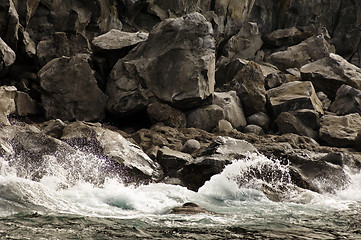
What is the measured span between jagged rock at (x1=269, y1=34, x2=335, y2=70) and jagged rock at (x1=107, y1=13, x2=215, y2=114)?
33.5 feet

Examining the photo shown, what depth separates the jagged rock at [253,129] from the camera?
14809 mm

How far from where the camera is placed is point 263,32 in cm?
3014

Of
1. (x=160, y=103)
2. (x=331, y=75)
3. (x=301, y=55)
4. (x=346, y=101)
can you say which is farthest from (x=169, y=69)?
(x=301, y=55)

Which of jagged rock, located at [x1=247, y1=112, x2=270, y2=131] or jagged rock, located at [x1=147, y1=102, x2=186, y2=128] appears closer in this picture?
jagged rock, located at [x1=147, y1=102, x2=186, y2=128]

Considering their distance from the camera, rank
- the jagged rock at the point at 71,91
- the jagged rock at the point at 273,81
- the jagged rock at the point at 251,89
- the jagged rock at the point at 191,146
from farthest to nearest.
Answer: the jagged rock at the point at 273,81
the jagged rock at the point at 251,89
the jagged rock at the point at 71,91
the jagged rock at the point at 191,146

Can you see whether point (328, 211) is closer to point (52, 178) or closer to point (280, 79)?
point (52, 178)

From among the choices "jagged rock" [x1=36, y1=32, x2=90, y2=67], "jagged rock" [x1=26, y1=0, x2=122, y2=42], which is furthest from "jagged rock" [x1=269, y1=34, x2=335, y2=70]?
"jagged rock" [x1=36, y1=32, x2=90, y2=67]

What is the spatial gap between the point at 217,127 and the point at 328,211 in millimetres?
6328

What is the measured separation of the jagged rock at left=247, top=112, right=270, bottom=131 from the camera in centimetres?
1544

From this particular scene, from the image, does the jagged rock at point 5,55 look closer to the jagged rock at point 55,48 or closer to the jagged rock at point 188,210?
the jagged rock at point 55,48

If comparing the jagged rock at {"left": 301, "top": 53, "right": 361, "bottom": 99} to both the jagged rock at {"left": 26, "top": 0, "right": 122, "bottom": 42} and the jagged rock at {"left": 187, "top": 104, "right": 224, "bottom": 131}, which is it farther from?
the jagged rock at {"left": 26, "top": 0, "right": 122, "bottom": 42}

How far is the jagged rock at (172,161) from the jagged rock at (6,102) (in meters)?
3.68

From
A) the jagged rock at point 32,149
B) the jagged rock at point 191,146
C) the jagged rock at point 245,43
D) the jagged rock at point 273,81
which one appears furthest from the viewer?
the jagged rock at point 245,43

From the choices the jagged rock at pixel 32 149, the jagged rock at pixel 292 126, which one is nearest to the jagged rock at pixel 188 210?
the jagged rock at pixel 32 149
